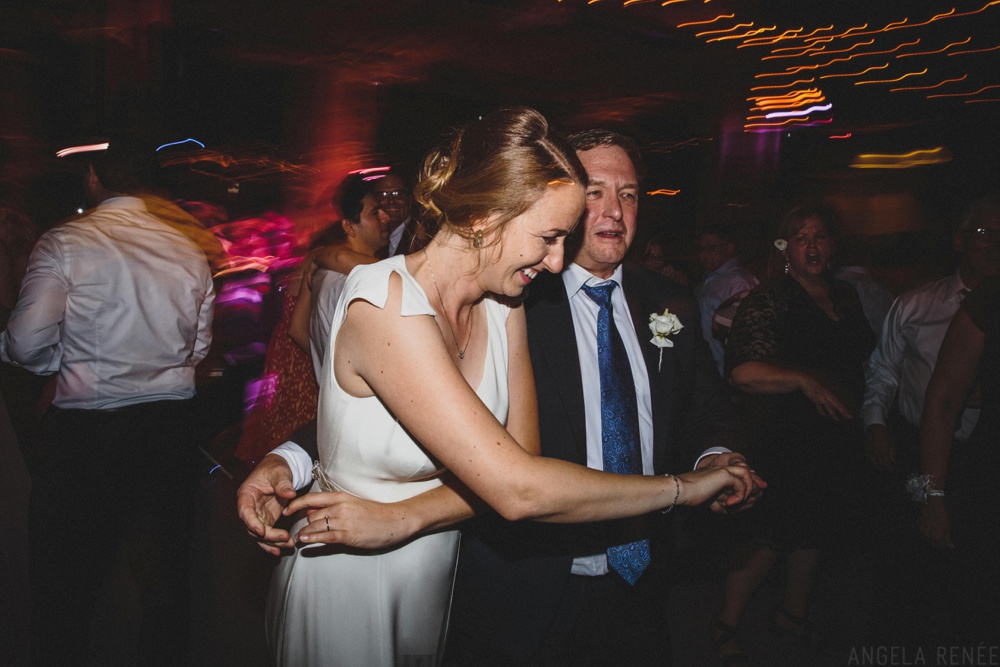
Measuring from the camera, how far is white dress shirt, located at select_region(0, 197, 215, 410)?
238 cm

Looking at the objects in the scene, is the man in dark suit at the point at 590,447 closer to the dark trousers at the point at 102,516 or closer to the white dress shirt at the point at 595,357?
the white dress shirt at the point at 595,357

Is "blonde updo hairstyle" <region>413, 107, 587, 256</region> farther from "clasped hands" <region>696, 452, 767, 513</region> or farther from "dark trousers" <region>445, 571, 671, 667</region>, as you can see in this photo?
"dark trousers" <region>445, 571, 671, 667</region>

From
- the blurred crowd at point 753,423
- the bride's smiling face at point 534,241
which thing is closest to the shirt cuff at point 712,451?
the blurred crowd at point 753,423

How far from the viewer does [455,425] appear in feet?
3.88

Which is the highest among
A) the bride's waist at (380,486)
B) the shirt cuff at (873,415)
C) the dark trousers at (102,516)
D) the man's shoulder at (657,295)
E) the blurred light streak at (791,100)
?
the blurred light streak at (791,100)

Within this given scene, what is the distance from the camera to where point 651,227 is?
11.1m

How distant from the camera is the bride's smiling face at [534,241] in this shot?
1372 millimetres

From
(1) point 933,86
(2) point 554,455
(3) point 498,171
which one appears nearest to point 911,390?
(2) point 554,455

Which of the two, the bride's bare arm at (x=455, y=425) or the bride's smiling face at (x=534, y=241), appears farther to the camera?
the bride's smiling face at (x=534, y=241)

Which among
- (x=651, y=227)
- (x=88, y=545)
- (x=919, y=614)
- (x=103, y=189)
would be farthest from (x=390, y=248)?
(x=651, y=227)

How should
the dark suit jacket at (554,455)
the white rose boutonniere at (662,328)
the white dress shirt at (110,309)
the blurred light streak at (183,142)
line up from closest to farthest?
the dark suit jacket at (554,455), the white rose boutonniere at (662,328), the white dress shirt at (110,309), the blurred light streak at (183,142)

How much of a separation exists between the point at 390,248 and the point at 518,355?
2767 millimetres

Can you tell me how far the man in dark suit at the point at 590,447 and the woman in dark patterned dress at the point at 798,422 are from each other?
106cm

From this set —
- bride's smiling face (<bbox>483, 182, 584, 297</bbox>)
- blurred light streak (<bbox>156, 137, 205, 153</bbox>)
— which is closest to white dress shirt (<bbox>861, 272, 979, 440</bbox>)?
bride's smiling face (<bbox>483, 182, 584, 297</bbox>)
